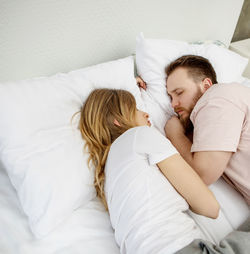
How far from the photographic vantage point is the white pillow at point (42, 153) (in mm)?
616

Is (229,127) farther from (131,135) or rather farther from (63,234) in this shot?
(63,234)

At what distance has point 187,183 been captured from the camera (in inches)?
25.1

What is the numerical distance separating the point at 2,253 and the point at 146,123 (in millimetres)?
586

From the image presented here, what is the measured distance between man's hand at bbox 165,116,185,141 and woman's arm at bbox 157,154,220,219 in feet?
0.92

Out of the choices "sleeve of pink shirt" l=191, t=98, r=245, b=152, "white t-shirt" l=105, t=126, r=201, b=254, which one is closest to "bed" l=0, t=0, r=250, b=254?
"white t-shirt" l=105, t=126, r=201, b=254

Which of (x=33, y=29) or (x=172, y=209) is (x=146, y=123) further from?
(x=33, y=29)

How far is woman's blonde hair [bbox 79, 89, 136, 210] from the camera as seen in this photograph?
0.70 meters

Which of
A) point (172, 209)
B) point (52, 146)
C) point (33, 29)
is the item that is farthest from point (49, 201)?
point (33, 29)

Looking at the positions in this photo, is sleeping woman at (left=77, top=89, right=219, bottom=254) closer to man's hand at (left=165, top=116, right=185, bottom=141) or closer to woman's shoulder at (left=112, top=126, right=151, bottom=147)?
woman's shoulder at (left=112, top=126, right=151, bottom=147)

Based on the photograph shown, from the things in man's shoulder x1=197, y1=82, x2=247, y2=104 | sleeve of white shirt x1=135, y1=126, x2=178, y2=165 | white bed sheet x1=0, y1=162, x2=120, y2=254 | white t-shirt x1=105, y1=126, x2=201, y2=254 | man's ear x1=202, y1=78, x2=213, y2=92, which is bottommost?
white bed sheet x1=0, y1=162, x2=120, y2=254

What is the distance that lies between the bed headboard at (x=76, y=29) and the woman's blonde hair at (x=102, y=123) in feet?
0.93

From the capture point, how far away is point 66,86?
32.2 inches

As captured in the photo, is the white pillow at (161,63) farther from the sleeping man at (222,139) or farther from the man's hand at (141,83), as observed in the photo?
the sleeping man at (222,139)

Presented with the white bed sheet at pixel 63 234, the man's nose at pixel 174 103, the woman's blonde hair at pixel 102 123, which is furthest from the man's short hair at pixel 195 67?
the white bed sheet at pixel 63 234
